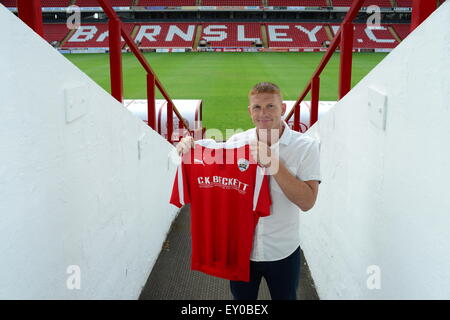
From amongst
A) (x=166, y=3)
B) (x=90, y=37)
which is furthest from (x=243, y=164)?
(x=166, y=3)

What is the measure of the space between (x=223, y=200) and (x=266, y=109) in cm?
43

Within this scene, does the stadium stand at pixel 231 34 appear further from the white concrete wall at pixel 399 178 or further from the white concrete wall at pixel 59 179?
the white concrete wall at pixel 399 178

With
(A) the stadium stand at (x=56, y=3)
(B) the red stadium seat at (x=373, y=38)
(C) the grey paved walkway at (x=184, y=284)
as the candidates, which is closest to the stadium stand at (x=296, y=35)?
(B) the red stadium seat at (x=373, y=38)

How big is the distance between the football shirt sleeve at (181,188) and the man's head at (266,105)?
0.38 metres

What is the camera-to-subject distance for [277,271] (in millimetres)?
2014

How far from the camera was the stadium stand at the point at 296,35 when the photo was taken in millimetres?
30359

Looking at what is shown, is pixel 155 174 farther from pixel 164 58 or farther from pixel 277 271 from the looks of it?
pixel 164 58

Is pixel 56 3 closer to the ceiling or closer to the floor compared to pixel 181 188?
closer to the ceiling

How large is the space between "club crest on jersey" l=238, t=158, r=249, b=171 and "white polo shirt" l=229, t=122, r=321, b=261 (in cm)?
12

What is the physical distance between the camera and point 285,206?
1.94m

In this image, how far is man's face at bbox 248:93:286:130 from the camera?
1849mm

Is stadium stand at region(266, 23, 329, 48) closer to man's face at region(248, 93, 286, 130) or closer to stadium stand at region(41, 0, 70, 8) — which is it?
stadium stand at region(41, 0, 70, 8)

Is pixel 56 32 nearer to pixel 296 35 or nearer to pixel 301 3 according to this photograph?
pixel 296 35
